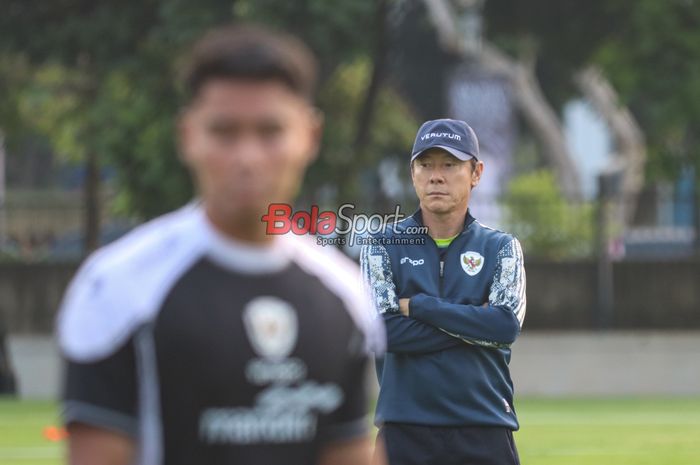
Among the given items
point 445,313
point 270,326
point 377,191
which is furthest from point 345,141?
point 270,326

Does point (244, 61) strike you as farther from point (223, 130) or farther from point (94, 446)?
point (94, 446)

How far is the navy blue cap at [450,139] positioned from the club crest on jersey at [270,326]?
11.6 feet

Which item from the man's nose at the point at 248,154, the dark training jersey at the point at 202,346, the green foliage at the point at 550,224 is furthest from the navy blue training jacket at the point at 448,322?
the green foliage at the point at 550,224

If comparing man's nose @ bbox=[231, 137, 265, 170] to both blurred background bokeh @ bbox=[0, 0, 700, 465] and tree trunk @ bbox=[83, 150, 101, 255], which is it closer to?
blurred background bokeh @ bbox=[0, 0, 700, 465]

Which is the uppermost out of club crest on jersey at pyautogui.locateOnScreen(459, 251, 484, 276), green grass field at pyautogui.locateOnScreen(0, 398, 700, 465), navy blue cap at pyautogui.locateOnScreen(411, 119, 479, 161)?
navy blue cap at pyautogui.locateOnScreen(411, 119, 479, 161)

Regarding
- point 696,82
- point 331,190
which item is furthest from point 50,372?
point 696,82

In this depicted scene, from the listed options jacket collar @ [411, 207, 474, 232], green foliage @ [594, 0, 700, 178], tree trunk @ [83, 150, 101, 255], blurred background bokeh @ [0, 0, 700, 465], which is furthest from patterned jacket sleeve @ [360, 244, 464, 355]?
green foliage @ [594, 0, 700, 178]

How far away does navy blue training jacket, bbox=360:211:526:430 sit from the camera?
6289 millimetres

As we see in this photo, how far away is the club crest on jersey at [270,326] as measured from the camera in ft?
9.76

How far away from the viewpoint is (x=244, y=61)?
293cm

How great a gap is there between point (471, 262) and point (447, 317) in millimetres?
281

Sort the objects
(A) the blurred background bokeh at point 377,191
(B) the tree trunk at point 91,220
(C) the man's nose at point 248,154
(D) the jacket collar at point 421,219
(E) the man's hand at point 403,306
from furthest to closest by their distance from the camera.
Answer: (B) the tree trunk at point 91,220, (A) the blurred background bokeh at point 377,191, (D) the jacket collar at point 421,219, (E) the man's hand at point 403,306, (C) the man's nose at point 248,154

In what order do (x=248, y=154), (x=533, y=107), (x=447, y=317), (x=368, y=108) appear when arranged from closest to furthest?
(x=248, y=154), (x=447, y=317), (x=368, y=108), (x=533, y=107)

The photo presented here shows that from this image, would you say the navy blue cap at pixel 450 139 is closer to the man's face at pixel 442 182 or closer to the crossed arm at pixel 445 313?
the man's face at pixel 442 182
